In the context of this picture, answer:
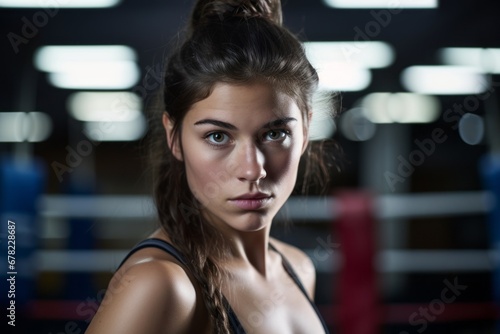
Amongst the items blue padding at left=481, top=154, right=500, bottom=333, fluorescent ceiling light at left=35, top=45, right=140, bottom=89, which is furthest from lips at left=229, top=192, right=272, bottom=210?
fluorescent ceiling light at left=35, top=45, right=140, bottom=89

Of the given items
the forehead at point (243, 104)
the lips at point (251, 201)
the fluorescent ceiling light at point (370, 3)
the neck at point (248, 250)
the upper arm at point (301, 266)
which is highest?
the fluorescent ceiling light at point (370, 3)

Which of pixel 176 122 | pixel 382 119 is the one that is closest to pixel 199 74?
pixel 176 122

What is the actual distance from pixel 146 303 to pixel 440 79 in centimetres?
460

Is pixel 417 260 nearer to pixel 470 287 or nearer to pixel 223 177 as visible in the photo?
pixel 470 287

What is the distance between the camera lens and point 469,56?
452cm

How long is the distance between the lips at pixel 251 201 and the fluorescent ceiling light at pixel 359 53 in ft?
8.46

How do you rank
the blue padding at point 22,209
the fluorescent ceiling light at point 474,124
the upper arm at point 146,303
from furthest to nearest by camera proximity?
the fluorescent ceiling light at point 474,124
the blue padding at point 22,209
the upper arm at point 146,303

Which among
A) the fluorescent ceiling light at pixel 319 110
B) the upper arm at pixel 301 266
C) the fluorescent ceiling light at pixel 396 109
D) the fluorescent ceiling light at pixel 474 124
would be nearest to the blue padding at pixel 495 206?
the fluorescent ceiling light at pixel 474 124

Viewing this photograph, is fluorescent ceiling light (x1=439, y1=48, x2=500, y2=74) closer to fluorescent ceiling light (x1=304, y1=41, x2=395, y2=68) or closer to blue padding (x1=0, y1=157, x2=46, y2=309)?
fluorescent ceiling light (x1=304, y1=41, x2=395, y2=68)

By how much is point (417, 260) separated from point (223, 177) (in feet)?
9.92

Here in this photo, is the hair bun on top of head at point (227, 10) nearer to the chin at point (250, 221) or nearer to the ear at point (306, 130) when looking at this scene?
the ear at point (306, 130)

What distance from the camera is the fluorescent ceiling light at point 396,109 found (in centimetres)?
518

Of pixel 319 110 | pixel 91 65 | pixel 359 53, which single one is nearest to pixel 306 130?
pixel 319 110

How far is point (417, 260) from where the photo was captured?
12.0 ft
